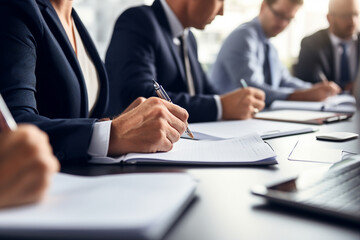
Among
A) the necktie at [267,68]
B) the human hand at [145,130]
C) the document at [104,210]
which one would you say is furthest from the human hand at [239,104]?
the necktie at [267,68]

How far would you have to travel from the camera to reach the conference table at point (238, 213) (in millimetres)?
376

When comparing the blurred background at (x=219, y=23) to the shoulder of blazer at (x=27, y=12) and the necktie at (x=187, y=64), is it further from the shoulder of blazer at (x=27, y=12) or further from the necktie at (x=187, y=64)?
the shoulder of blazer at (x=27, y=12)

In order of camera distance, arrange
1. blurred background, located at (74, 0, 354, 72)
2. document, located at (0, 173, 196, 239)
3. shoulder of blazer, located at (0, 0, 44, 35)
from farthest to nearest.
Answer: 1. blurred background, located at (74, 0, 354, 72)
2. shoulder of blazer, located at (0, 0, 44, 35)
3. document, located at (0, 173, 196, 239)

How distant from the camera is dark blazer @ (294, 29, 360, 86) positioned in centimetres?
301

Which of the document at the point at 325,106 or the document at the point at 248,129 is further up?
the document at the point at 248,129

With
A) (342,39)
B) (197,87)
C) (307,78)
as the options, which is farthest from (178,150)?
(342,39)

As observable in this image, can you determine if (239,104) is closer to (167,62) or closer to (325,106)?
(167,62)

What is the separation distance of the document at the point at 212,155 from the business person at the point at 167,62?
437mm

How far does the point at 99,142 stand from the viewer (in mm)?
699

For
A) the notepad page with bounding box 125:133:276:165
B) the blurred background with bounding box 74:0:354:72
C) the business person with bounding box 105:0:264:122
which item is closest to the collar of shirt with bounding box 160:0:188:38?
the business person with bounding box 105:0:264:122

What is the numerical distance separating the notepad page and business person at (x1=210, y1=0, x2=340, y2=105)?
114 cm

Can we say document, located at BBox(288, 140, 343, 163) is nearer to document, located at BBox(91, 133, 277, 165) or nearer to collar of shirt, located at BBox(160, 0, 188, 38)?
document, located at BBox(91, 133, 277, 165)

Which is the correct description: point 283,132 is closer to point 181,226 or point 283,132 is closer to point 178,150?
point 178,150

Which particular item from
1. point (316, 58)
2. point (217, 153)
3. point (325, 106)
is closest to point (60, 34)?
point (217, 153)
